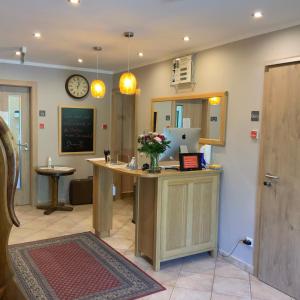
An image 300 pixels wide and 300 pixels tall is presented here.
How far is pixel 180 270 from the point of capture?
328 cm

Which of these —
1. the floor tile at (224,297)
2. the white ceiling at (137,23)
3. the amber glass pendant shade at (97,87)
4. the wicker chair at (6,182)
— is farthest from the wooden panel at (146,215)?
the wicker chair at (6,182)

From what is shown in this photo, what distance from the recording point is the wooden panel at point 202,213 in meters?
3.43

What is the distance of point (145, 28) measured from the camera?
3117mm

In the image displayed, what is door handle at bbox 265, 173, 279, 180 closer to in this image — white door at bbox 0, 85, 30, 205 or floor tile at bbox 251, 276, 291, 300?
floor tile at bbox 251, 276, 291, 300

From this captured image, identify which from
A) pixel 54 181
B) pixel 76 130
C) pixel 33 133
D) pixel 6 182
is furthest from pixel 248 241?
pixel 33 133

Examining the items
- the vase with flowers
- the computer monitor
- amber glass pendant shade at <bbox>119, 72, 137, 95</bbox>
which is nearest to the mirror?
the computer monitor

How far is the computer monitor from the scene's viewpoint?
3.56 metres

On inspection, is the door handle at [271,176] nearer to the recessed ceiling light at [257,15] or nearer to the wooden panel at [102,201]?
the recessed ceiling light at [257,15]

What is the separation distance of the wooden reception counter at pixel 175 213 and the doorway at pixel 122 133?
7.76 ft

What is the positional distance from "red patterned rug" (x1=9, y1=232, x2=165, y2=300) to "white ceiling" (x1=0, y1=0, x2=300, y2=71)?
2.21 metres

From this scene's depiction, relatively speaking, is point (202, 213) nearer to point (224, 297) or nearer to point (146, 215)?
point (146, 215)

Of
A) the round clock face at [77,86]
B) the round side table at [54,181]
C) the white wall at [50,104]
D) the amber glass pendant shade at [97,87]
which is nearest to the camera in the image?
the amber glass pendant shade at [97,87]

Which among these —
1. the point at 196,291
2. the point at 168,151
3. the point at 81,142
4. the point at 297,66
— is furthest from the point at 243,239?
the point at 81,142

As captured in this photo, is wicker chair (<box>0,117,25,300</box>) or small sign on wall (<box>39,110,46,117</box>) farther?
small sign on wall (<box>39,110,46,117</box>)
